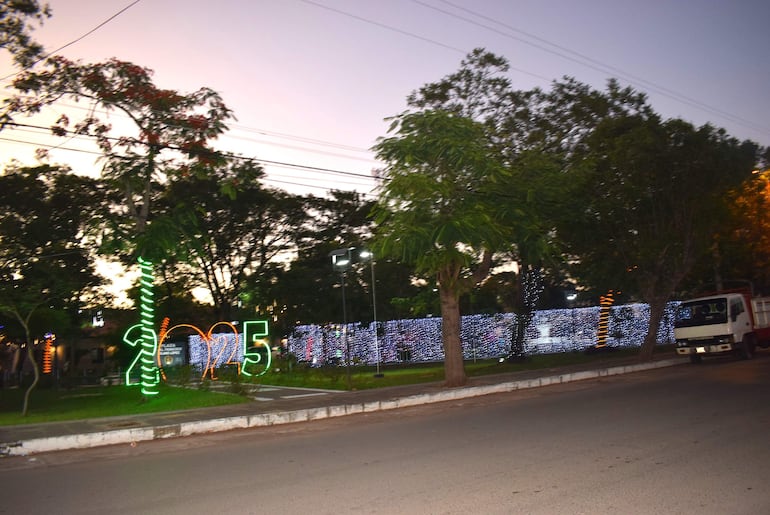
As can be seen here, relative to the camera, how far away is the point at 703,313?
23297 millimetres

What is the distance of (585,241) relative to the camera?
2505 cm

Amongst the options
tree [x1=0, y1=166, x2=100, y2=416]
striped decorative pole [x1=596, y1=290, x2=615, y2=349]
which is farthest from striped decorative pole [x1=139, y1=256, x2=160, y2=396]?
striped decorative pole [x1=596, y1=290, x2=615, y2=349]

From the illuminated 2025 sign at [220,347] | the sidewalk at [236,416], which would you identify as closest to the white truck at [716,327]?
the sidewalk at [236,416]

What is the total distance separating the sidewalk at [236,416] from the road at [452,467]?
0.60 metres

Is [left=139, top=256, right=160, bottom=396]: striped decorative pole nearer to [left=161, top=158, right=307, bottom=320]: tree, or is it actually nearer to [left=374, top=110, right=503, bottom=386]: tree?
[left=374, top=110, right=503, bottom=386]: tree

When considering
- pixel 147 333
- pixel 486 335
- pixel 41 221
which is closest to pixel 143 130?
pixel 147 333

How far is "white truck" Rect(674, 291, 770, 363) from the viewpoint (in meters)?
22.5

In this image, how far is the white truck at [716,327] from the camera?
22500 mm

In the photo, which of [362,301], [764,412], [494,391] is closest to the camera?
[764,412]

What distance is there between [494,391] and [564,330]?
21562 mm

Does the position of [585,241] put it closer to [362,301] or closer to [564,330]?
[564,330]

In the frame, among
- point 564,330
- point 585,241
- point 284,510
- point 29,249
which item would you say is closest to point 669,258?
point 585,241

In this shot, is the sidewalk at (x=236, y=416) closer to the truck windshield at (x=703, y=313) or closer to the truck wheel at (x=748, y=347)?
the truck windshield at (x=703, y=313)

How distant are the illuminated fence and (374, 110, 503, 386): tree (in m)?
19.9
